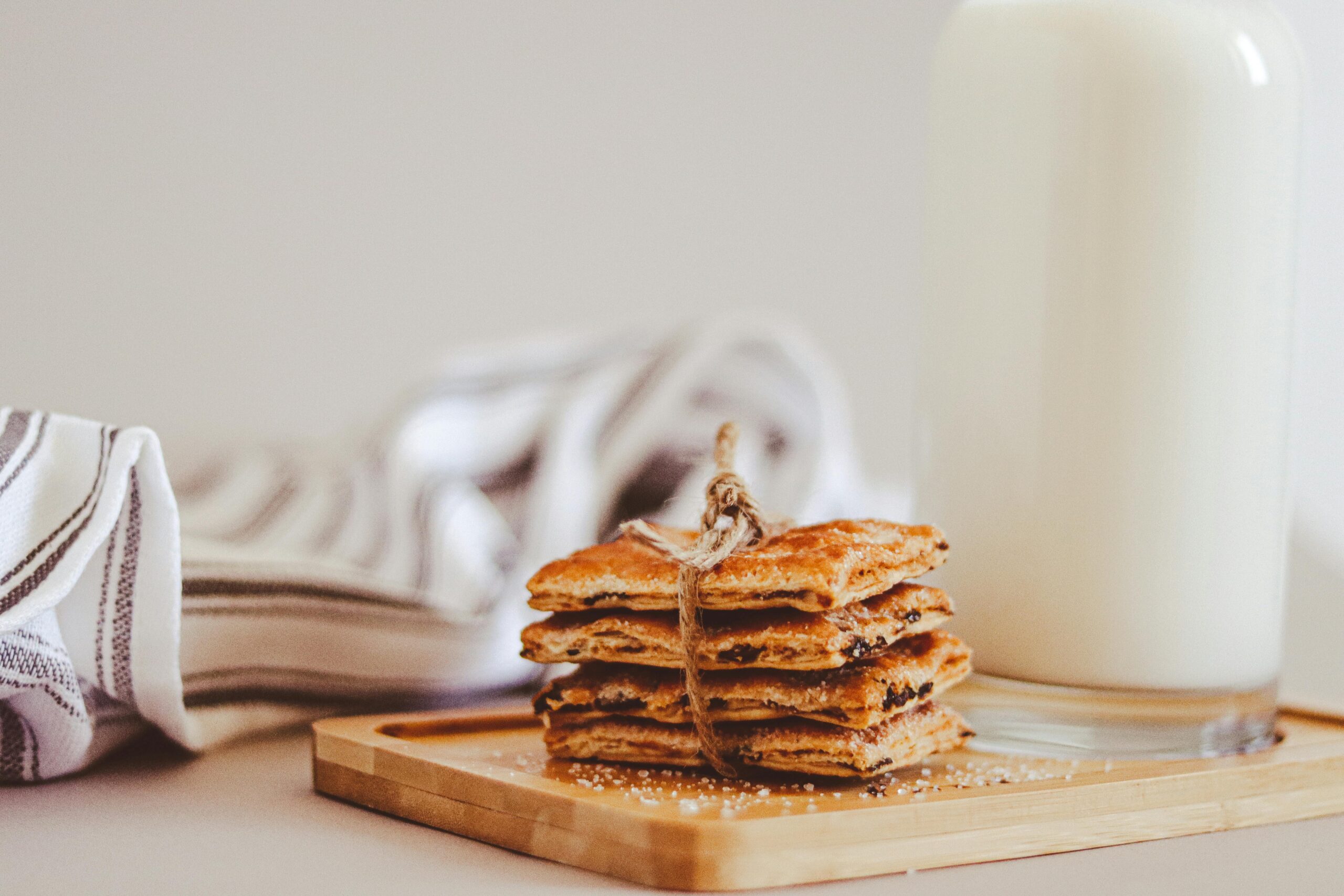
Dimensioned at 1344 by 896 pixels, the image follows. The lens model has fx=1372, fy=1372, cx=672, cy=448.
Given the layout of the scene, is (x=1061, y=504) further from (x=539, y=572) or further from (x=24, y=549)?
(x=24, y=549)

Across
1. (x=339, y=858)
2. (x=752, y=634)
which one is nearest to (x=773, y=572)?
(x=752, y=634)

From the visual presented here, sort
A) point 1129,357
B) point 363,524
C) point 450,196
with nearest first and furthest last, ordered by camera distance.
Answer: point 1129,357
point 363,524
point 450,196

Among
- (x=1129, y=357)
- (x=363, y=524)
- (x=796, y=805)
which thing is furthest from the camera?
(x=363, y=524)

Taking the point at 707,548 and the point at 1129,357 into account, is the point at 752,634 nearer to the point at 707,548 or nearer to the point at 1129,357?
the point at 707,548

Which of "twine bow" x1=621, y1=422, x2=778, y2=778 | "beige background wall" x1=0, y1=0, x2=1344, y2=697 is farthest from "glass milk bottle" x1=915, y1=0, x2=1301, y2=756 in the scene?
"beige background wall" x1=0, y1=0, x2=1344, y2=697

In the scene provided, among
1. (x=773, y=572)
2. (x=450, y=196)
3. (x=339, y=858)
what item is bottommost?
(x=339, y=858)

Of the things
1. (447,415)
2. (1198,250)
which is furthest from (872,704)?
(447,415)

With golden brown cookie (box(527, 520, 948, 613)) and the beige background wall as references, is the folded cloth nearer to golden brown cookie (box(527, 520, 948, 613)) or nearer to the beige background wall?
golden brown cookie (box(527, 520, 948, 613))

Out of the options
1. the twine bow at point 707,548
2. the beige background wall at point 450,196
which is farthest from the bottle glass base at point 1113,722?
the beige background wall at point 450,196
